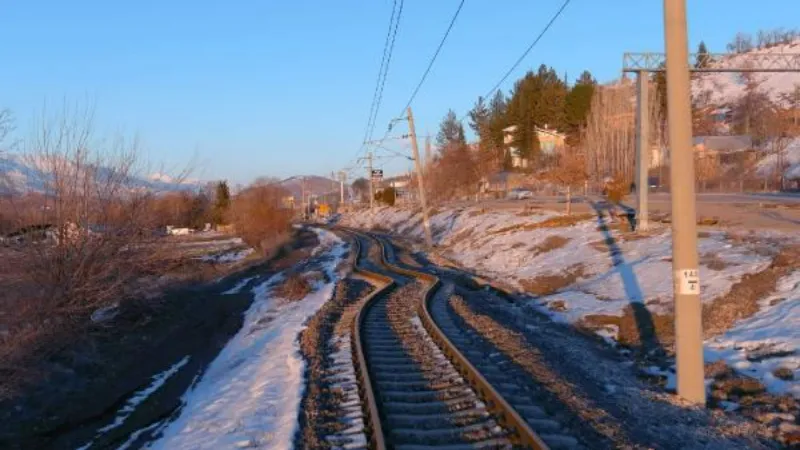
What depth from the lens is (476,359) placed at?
11.4 meters

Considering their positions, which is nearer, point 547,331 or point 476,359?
point 476,359

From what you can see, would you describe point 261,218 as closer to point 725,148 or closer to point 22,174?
point 22,174

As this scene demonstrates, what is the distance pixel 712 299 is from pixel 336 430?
9.67 meters

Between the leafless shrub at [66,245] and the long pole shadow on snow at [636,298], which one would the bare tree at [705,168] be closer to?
the long pole shadow on snow at [636,298]

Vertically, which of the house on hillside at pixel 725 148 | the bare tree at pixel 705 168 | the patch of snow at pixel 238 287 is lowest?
the patch of snow at pixel 238 287

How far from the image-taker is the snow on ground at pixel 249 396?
8578mm

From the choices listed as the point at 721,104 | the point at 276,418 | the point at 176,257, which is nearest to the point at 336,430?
the point at 276,418

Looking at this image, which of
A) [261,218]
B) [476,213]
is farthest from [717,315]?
[261,218]

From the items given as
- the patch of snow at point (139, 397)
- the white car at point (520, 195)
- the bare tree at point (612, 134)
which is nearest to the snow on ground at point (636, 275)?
the patch of snow at point (139, 397)

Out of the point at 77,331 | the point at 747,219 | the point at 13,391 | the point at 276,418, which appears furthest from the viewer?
the point at 747,219

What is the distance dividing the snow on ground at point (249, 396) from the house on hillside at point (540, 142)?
92.1 meters

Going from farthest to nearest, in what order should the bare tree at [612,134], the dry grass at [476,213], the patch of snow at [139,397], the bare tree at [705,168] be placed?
1. the bare tree at [612,134]
2. the bare tree at [705,168]
3. the dry grass at [476,213]
4. the patch of snow at [139,397]

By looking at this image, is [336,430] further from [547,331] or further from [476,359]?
[547,331]

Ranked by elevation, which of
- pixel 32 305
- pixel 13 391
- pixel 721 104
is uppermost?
pixel 721 104
